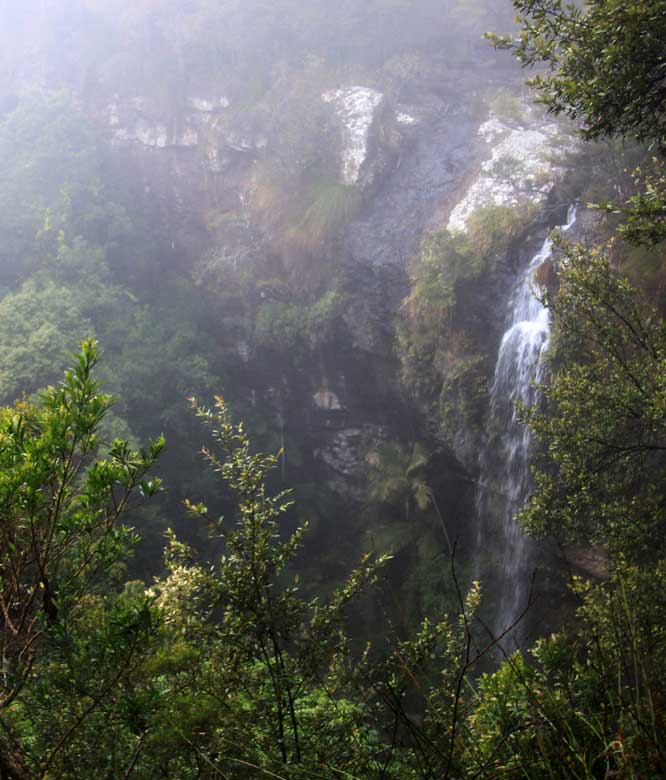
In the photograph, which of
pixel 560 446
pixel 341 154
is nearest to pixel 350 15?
pixel 341 154

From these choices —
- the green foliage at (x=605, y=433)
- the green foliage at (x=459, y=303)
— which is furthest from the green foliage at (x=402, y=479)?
the green foliage at (x=605, y=433)

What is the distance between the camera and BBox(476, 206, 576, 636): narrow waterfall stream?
1043cm

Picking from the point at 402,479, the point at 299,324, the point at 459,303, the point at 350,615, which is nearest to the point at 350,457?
the point at 402,479

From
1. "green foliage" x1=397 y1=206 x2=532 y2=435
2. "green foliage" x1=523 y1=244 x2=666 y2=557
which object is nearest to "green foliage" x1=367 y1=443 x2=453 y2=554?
"green foliage" x1=397 y1=206 x2=532 y2=435

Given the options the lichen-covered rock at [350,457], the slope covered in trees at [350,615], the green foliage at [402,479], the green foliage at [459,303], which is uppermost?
the slope covered in trees at [350,615]

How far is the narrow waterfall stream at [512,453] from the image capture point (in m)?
10.4

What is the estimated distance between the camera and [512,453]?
10.9 meters

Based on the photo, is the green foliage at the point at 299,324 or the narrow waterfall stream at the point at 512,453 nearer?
the narrow waterfall stream at the point at 512,453

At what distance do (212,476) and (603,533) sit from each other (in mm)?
11749

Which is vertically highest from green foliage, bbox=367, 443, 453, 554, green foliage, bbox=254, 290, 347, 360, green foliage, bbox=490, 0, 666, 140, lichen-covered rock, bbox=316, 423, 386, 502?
green foliage, bbox=490, 0, 666, 140

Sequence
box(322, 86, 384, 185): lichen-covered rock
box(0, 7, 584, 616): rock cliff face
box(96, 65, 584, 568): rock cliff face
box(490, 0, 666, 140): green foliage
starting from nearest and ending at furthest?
box(490, 0, 666, 140): green foliage < box(96, 65, 584, 568): rock cliff face < box(0, 7, 584, 616): rock cliff face < box(322, 86, 384, 185): lichen-covered rock

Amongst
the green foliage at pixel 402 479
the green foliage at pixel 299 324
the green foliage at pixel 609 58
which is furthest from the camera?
the green foliage at pixel 299 324

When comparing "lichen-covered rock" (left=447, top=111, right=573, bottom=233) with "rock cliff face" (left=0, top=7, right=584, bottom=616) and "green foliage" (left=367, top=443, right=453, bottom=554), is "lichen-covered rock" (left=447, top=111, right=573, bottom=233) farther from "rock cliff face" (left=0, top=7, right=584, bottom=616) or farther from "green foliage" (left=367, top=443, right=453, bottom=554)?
"green foliage" (left=367, top=443, right=453, bottom=554)

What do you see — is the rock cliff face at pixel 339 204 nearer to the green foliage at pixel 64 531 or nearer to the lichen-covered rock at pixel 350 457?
the lichen-covered rock at pixel 350 457
